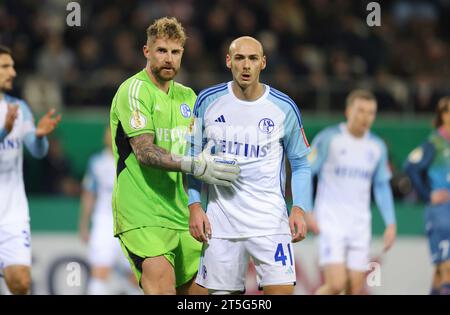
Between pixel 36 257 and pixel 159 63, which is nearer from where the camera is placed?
pixel 159 63

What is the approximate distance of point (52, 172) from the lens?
13812mm

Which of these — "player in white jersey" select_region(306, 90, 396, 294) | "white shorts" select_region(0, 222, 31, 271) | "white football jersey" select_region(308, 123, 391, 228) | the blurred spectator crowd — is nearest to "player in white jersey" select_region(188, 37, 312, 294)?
"white shorts" select_region(0, 222, 31, 271)

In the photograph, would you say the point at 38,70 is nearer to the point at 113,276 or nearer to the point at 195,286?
the point at 113,276

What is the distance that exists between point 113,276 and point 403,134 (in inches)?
177

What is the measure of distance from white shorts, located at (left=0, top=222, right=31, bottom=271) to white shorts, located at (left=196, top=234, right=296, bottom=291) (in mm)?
2065

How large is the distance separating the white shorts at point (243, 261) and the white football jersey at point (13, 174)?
7.37ft

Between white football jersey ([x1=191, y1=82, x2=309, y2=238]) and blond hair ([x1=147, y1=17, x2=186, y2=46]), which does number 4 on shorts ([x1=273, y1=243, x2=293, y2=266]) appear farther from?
blond hair ([x1=147, y1=17, x2=186, y2=46])

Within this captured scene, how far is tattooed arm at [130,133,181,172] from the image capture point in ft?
22.6

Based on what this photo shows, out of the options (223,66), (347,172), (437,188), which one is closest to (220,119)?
(347,172)

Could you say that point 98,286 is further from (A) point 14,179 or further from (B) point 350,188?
(A) point 14,179

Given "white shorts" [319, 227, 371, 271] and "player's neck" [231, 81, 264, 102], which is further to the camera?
"white shorts" [319, 227, 371, 271]

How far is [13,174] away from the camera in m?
8.66
